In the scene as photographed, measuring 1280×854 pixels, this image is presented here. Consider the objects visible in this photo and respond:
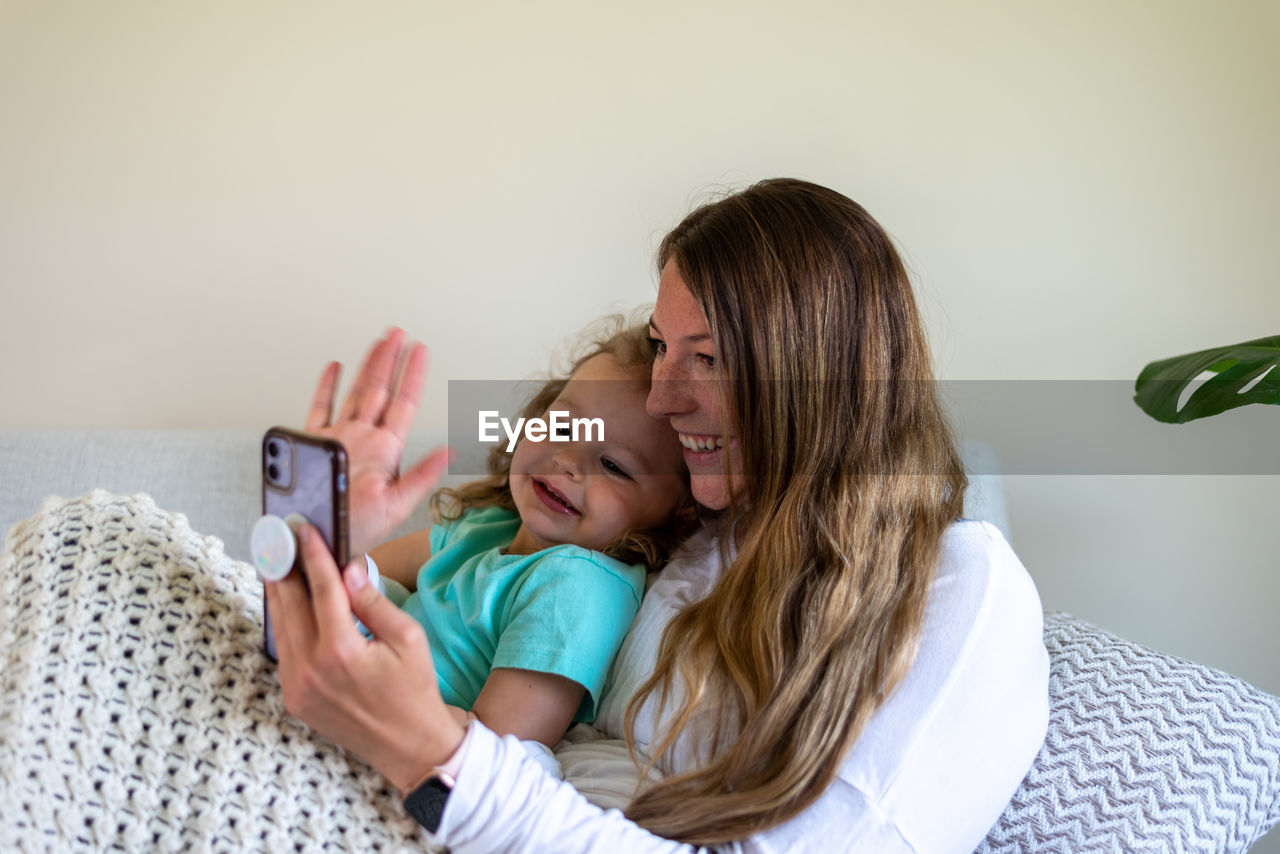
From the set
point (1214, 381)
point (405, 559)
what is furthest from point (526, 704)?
point (1214, 381)

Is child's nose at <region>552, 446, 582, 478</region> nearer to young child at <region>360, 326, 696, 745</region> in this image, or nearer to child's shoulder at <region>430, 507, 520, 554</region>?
young child at <region>360, 326, 696, 745</region>

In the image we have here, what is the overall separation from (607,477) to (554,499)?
0.23 feet

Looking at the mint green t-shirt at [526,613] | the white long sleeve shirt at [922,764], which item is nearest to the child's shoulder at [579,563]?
the mint green t-shirt at [526,613]

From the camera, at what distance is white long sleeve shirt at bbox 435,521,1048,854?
71 centimetres

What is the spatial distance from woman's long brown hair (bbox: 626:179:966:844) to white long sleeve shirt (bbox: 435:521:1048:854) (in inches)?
1.0

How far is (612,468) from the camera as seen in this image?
3.71ft

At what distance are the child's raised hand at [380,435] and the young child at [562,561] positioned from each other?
0.86 ft

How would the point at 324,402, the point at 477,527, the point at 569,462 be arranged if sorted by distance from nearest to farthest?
the point at 324,402
the point at 569,462
the point at 477,527

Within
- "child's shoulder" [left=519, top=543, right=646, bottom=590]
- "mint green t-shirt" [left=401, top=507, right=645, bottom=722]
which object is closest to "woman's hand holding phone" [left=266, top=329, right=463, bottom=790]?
"mint green t-shirt" [left=401, top=507, right=645, bottom=722]

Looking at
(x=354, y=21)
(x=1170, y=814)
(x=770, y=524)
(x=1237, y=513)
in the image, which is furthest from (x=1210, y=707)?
(x=354, y=21)

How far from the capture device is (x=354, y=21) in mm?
1559

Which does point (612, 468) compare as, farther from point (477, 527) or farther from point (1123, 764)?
point (1123, 764)

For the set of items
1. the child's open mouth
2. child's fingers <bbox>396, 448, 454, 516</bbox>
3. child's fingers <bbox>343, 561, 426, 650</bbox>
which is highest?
child's fingers <bbox>396, 448, 454, 516</bbox>

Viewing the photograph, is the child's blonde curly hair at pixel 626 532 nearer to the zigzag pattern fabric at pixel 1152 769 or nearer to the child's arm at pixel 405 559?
the child's arm at pixel 405 559
